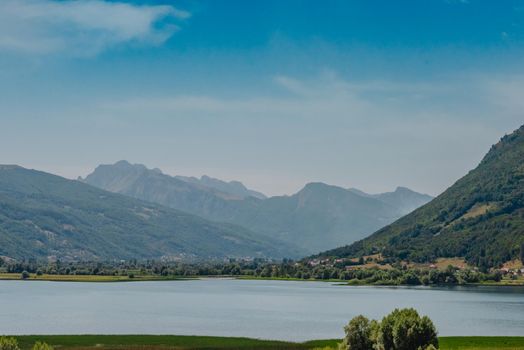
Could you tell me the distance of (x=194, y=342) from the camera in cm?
10569

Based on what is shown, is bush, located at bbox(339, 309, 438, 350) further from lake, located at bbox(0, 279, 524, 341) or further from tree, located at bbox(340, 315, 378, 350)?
lake, located at bbox(0, 279, 524, 341)

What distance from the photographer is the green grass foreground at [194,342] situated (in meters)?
99.3

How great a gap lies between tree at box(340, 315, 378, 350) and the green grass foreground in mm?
8248

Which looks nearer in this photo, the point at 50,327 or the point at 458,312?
the point at 50,327

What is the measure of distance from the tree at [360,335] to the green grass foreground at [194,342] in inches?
325

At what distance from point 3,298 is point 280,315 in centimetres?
7816

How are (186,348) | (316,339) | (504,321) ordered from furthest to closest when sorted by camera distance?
(504,321) → (316,339) → (186,348)

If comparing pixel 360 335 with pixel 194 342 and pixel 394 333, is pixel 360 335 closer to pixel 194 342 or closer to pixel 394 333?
pixel 394 333

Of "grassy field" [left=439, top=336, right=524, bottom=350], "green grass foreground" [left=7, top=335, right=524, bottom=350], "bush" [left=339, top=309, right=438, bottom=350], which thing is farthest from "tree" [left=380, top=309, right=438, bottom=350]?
"grassy field" [left=439, top=336, right=524, bottom=350]

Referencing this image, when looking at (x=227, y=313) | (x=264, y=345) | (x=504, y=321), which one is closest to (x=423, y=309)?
(x=504, y=321)

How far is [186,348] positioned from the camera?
99688 mm

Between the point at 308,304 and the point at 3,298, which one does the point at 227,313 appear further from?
the point at 3,298

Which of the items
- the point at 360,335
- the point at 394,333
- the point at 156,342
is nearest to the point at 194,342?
the point at 156,342

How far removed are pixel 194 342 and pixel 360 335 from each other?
27144 mm
